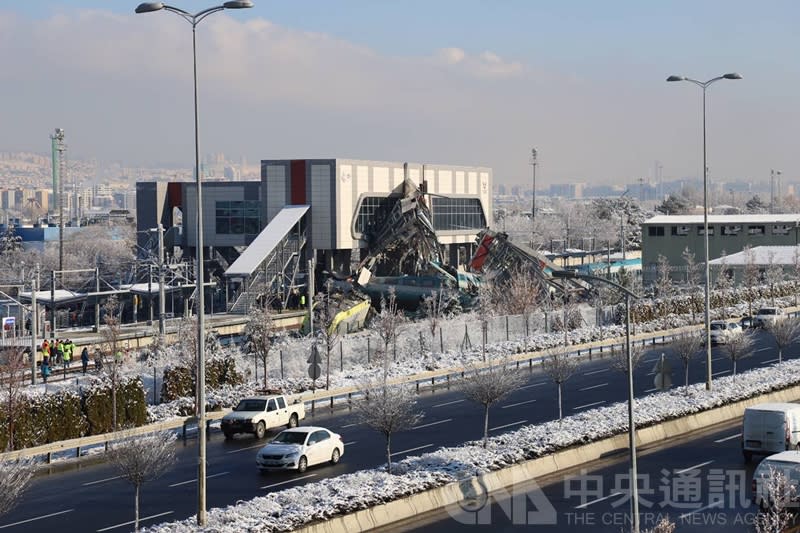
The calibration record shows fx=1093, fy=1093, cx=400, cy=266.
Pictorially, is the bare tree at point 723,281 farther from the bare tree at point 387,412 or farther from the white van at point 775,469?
the white van at point 775,469

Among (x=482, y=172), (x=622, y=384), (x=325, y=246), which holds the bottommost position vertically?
(x=622, y=384)

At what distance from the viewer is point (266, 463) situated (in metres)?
29.6

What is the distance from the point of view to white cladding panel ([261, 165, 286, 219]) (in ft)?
275

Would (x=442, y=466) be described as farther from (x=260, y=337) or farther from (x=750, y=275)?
(x=750, y=275)

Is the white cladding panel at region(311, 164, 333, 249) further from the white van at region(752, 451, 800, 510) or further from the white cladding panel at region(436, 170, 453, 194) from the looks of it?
the white van at region(752, 451, 800, 510)

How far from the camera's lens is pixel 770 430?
29.6 metres

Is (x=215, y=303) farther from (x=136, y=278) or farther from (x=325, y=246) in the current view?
(x=325, y=246)

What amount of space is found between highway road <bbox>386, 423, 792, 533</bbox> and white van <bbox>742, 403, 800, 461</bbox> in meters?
0.56

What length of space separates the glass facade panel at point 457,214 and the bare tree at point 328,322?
1935 centimetres

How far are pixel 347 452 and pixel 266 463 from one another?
12.2 ft

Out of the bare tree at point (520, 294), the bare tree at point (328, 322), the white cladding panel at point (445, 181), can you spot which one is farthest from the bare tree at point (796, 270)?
the bare tree at point (328, 322)

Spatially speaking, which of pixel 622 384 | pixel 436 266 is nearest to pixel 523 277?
pixel 436 266

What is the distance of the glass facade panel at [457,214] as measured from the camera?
96.4 m

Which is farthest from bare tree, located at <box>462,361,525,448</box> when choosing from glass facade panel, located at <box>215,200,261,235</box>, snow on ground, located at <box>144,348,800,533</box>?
glass facade panel, located at <box>215,200,261,235</box>
